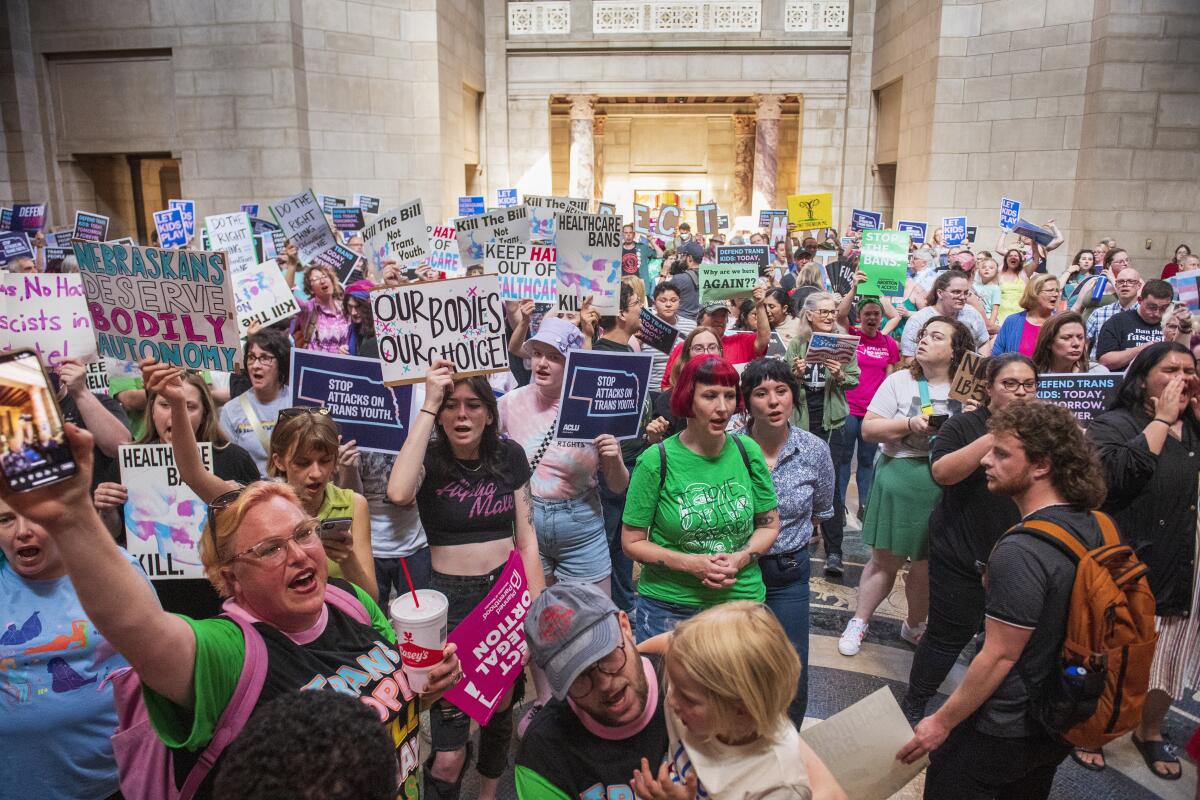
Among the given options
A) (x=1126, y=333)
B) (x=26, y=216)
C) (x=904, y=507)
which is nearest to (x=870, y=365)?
(x=1126, y=333)

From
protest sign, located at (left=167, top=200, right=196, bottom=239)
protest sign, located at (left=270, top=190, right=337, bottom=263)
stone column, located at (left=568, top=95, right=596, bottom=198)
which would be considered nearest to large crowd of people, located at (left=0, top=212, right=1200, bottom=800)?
protest sign, located at (left=270, top=190, right=337, bottom=263)

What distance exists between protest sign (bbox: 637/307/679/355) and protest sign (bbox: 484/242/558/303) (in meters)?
0.89

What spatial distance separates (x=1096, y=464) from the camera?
2750 mm

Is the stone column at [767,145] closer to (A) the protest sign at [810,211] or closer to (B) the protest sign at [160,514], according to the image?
(A) the protest sign at [810,211]

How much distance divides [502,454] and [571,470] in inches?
23.5

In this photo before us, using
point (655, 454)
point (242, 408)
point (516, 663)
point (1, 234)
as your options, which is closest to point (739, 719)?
point (516, 663)

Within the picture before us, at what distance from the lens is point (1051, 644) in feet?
8.38

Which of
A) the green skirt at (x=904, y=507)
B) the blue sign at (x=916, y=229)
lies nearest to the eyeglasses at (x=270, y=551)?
the green skirt at (x=904, y=507)

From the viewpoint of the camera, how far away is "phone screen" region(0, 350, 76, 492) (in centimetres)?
125

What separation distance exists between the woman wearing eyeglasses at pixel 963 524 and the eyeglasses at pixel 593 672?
2.39 meters

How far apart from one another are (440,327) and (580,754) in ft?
7.96

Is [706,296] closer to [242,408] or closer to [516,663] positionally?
[242,408]

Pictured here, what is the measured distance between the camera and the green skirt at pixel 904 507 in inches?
180

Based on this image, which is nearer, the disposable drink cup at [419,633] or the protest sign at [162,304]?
the disposable drink cup at [419,633]
